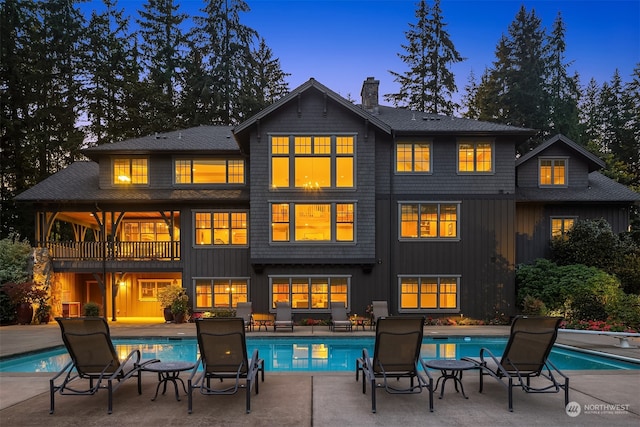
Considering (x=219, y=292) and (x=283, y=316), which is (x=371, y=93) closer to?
(x=283, y=316)

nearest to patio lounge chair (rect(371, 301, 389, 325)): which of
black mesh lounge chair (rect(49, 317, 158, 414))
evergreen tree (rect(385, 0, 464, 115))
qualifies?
black mesh lounge chair (rect(49, 317, 158, 414))

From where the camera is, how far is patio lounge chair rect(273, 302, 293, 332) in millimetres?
14828

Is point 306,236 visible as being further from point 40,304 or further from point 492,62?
point 492,62

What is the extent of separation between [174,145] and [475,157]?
13.0 m

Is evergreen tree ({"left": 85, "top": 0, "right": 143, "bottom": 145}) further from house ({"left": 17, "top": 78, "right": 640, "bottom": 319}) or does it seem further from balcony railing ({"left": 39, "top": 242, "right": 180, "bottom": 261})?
balcony railing ({"left": 39, "top": 242, "right": 180, "bottom": 261})

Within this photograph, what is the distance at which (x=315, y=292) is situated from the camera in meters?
16.9

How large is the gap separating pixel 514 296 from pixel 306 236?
29.7 ft

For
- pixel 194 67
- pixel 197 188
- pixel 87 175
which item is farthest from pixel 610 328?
pixel 194 67

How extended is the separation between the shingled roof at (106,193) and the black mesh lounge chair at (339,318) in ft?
18.9

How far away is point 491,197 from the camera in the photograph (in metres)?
17.0

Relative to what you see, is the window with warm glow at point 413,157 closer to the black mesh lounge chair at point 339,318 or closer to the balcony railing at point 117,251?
the black mesh lounge chair at point 339,318

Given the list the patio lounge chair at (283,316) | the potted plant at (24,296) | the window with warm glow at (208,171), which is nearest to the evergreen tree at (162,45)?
the window with warm glow at (208,171)

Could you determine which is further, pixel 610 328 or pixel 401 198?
pixel 401 198

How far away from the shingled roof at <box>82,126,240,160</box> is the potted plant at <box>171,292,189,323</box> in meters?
6.29
